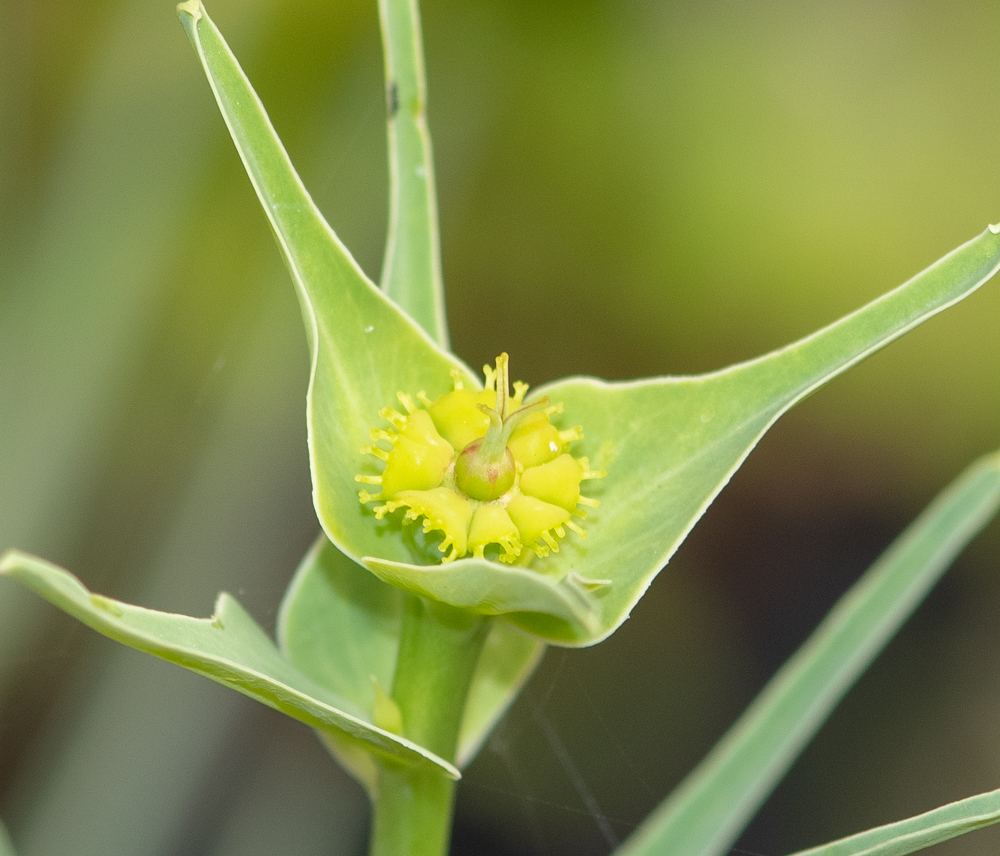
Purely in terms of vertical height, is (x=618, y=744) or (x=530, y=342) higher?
(x=530, y=342)

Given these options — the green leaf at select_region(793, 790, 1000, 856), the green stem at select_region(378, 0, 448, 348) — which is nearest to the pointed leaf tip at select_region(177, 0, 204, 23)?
the green stem at select_region(378, 0, 448, 348)

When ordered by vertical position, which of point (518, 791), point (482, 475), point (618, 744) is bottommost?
point (518, 791)

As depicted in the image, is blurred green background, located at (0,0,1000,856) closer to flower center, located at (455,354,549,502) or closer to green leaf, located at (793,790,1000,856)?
flower center, located at (455,354,549,502)

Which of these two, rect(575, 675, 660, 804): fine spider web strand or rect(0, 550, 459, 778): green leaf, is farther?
A: rect(575, 675, 660, 804): fine spider web strand

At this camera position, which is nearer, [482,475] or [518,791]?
[482,475]

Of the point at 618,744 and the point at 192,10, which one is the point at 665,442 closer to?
the point at 192,10

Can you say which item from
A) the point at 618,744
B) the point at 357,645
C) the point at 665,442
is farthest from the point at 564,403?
the point at 618,744
